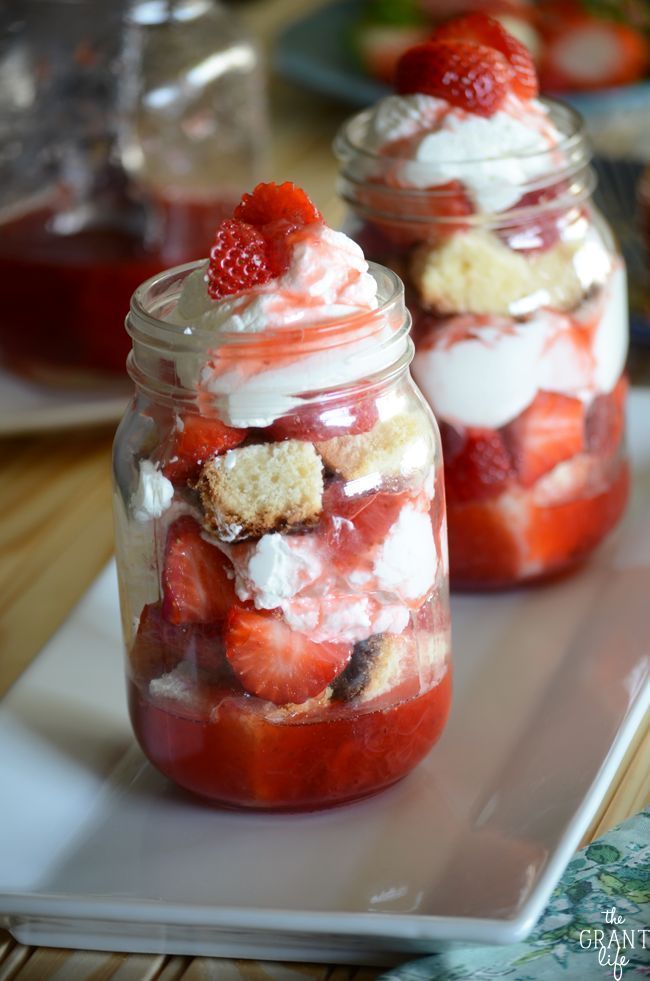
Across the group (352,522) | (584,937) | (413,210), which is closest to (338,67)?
(413,210)

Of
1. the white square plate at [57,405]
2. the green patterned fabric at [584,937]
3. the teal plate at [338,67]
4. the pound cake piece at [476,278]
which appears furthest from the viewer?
the teal plate at [338,67]

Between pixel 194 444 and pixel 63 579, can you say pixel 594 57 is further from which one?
pixel 194 444

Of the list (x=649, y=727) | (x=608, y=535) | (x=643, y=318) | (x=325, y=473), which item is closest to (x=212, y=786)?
(x=325, y=473)

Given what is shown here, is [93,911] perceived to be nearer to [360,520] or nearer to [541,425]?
[360,520]

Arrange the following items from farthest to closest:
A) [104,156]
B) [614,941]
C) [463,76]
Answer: [104,156] → [463,76] → [614,941]

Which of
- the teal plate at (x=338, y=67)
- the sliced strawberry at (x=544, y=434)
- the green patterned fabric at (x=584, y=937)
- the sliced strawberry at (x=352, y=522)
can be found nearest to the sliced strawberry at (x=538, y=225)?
the sliced strawberry at (x=544, y=434)

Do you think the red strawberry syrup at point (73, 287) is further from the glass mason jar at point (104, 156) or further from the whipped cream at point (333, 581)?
the whipped cream at point (333, 581)
